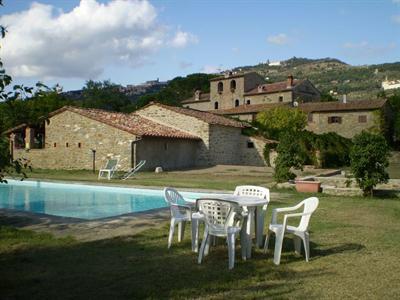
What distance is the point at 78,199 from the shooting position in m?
14.1

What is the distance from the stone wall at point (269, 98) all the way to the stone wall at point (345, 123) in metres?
8.27

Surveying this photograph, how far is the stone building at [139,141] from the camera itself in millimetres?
23812

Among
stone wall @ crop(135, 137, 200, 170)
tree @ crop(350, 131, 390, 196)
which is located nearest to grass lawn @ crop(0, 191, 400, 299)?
tree @ crop(350, 131, 390, 196)

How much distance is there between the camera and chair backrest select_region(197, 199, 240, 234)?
5371 mm

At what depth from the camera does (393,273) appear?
500 centimetres

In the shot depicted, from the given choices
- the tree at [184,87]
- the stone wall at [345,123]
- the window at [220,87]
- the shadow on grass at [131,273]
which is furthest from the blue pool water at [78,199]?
the tree at [184,87]

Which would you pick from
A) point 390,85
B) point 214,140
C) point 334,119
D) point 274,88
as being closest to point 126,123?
point 214,140

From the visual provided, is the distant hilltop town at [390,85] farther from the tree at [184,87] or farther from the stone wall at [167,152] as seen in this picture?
the stone wall at [167,152]

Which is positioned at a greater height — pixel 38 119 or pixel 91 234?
pixel 38 119

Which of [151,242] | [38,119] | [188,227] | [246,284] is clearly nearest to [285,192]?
[188,227]

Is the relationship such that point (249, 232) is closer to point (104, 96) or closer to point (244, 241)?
point (244, 241)

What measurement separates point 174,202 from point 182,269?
5.30 ft

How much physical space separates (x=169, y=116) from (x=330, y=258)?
82.8ft

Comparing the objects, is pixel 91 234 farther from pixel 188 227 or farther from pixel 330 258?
pixel 330 258
